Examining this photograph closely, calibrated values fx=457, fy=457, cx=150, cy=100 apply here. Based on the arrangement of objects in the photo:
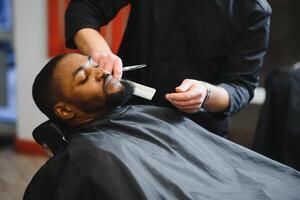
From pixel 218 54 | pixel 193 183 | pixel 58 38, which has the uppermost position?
pixel 218 54

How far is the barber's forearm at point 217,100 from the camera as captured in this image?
1.27 metres

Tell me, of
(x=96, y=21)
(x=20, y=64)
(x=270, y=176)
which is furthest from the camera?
(x=20, y=64)

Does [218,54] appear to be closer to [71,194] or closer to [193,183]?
[193,183]

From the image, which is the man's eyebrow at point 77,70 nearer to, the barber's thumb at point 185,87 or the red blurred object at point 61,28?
the barber's thumb at point 185,87

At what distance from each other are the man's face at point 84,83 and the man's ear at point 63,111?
17 mm

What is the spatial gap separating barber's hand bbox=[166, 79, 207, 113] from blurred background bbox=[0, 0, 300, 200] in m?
1.44

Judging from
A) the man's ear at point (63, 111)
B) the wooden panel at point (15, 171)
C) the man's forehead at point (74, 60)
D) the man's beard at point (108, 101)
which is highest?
the man's forehead at point (74, 60)

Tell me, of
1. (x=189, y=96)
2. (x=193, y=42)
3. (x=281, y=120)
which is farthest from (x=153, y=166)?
(x=281, y=120)

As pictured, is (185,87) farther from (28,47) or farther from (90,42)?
(28,47)

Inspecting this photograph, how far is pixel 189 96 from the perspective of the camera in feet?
3.86

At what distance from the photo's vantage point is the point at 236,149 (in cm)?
132

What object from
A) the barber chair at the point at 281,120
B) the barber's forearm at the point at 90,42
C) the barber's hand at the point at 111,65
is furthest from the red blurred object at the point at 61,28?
the barber's hand at the point at 111,65

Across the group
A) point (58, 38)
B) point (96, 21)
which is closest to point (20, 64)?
point (58, 38)

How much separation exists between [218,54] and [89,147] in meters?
0.51
